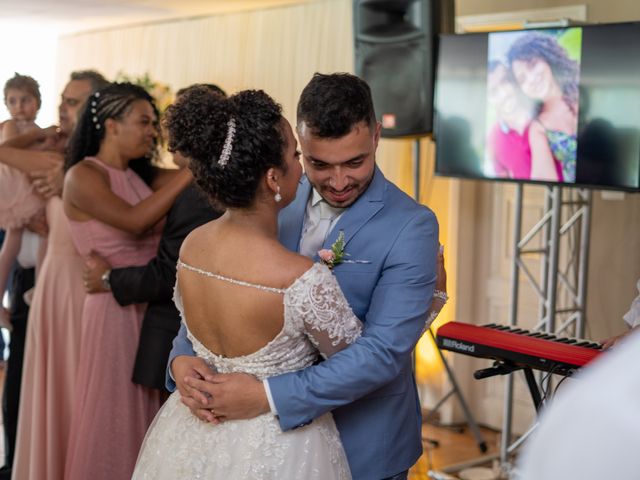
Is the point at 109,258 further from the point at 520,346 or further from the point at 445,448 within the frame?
the point at 445,448

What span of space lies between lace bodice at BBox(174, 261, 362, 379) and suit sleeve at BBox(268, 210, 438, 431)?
4 centimetres

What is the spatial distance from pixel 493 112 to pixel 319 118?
2.38m

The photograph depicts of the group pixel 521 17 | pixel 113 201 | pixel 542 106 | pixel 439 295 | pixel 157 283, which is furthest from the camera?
pixel 521 17

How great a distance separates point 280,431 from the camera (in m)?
2.04

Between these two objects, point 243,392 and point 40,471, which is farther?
point 40,471

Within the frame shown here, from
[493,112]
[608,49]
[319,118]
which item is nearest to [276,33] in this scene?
[493,112]

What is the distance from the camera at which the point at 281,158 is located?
194 cm

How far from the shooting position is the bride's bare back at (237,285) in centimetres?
192

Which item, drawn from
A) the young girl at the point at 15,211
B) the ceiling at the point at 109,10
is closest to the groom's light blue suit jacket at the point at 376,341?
the young girl at the point at 15,211

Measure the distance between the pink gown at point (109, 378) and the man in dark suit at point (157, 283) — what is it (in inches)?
3.9

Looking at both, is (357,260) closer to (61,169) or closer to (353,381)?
(353,381)

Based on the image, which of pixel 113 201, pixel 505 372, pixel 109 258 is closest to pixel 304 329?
pixel 505 372

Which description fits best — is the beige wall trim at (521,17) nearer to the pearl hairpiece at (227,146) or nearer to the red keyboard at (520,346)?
the red keyboard at (520,346)

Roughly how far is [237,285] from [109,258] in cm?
181
